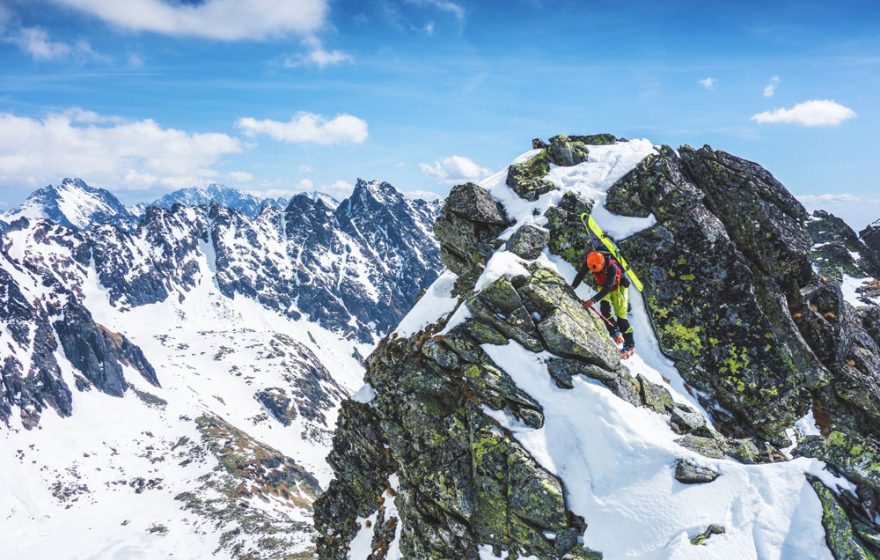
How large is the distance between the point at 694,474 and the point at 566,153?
1910cm

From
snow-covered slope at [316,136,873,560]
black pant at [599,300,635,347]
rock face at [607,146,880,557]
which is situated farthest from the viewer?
rock face at [607,146,880,557]

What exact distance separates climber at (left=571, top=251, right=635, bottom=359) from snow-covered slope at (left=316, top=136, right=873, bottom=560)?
0.73 meters

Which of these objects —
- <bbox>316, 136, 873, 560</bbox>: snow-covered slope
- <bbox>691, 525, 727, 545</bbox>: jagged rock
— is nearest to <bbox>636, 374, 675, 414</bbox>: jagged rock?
<bbox>316, 136, 873, 560</bbox>: snow-covered slope

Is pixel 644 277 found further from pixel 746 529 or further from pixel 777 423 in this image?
pixel 746 529

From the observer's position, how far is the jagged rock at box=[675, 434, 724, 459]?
48.9 feet

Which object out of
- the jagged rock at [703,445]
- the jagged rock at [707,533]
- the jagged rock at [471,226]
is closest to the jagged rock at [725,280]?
the jagged rock at [703,445]

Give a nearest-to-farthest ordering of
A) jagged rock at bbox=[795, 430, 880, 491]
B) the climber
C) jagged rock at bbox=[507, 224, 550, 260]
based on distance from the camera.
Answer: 1. jagged rock at bbox=[795, 430, 880, 491]
2. the climber
3. jagged rock at bbox=[507, 224, 550, 260]

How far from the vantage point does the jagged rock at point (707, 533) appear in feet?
40.4

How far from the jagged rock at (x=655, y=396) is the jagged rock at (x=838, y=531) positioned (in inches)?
221

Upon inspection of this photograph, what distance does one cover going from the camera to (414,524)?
18.5 metres

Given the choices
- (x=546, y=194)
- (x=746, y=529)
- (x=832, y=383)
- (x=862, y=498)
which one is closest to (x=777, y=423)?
(x=832, y=383)

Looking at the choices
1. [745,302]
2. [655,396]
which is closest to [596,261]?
[655,396]

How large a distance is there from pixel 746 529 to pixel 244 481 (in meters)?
178

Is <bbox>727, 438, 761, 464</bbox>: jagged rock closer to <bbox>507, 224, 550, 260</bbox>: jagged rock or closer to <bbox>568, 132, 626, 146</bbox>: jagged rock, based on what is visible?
<bbox>507, 224, 550, 260</bbox>: jagged rock
